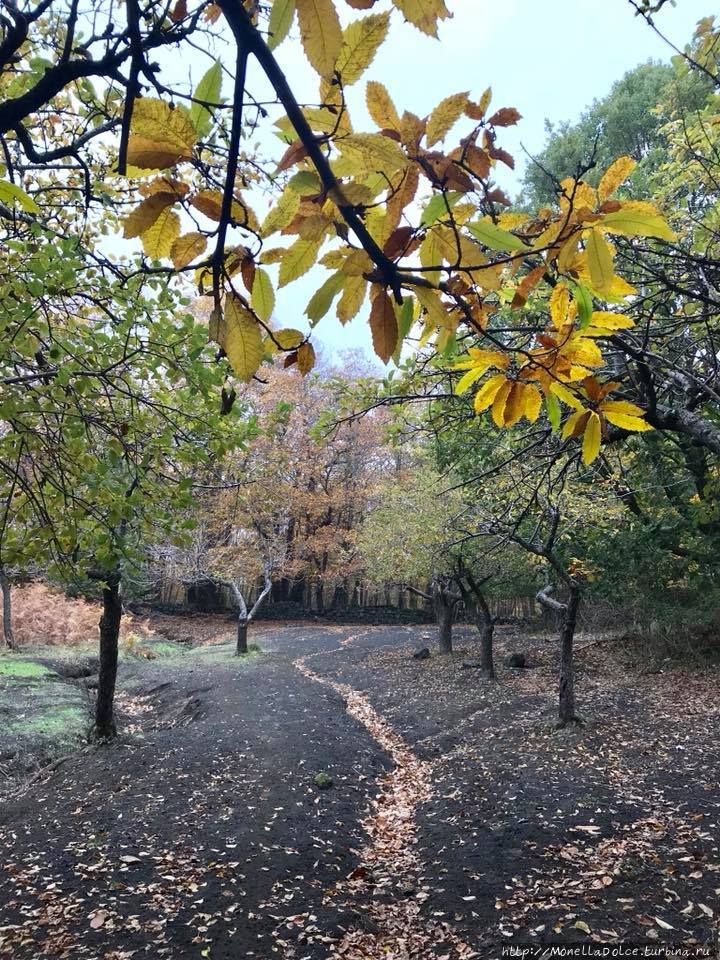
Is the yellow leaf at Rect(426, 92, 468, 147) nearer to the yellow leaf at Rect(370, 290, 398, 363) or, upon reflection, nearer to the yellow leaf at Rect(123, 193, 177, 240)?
the yellow leaf at Rect(370, 290, 398, 363)

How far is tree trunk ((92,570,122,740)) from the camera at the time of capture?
755 centimetres

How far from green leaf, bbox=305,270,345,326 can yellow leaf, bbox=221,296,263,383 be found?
83mm

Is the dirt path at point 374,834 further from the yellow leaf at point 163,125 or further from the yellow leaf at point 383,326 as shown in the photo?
the yellow leaf at point 163,125

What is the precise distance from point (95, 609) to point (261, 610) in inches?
322

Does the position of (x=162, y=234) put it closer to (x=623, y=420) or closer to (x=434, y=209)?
(x=434, y=209)

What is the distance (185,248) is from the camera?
29.9 inches

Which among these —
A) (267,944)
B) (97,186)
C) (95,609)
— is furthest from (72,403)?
(95,609)

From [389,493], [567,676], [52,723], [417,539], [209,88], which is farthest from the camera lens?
[389,493]

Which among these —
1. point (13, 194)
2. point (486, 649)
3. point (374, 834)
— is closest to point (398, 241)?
point (13, 194)

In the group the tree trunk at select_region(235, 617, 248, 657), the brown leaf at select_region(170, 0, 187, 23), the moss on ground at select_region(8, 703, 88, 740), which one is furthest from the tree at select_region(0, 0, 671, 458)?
the tree trunk at select_region(235, 617, 248, 657)

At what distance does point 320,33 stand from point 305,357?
1.34ft

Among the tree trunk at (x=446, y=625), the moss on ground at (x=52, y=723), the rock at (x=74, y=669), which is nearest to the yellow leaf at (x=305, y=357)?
the moss on ground at (x=52, y=723)

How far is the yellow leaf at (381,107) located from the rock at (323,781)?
6.78 metres

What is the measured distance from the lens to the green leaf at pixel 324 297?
0.71 meters
